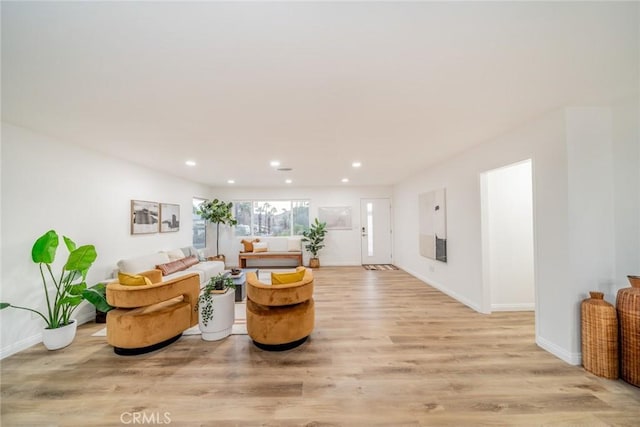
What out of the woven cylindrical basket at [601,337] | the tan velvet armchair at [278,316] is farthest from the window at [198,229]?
the woven cylindrical basket at [601,337]

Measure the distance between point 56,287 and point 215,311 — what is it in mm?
2058

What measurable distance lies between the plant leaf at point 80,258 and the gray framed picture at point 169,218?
7.62 feet

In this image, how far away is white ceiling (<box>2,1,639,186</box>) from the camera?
1253 mm

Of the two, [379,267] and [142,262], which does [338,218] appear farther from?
[142,262]

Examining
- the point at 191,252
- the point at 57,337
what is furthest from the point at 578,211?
the point at 191,252

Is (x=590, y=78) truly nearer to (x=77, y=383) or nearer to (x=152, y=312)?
(x=152, y=312)

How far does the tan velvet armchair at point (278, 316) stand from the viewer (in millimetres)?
2594

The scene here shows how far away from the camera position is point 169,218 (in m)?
5.34

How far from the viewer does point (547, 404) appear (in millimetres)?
1860

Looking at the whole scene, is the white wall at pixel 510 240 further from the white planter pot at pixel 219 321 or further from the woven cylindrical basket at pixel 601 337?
the white planter pot at pixel 219 321

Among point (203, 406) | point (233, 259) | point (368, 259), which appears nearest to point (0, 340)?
point (203, 406)

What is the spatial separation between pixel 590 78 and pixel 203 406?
400 centimetres

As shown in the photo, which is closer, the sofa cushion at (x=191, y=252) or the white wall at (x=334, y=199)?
the sofa cushion at (x=191, y=252)

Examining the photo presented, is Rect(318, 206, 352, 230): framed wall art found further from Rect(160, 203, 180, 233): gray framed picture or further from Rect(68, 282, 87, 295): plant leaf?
Rect(68, 282, 87, 295): plant leaf
